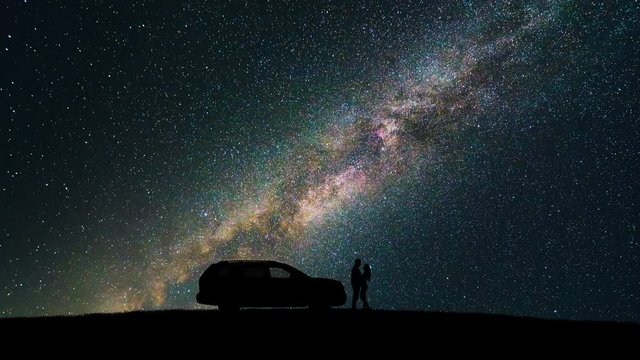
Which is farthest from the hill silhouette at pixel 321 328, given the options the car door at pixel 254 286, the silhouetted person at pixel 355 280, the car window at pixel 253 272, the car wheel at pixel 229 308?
the silhouetted person at pixel 355 280

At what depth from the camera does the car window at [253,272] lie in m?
13.3

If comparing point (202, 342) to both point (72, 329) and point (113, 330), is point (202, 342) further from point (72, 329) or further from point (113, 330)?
point (72, 329)

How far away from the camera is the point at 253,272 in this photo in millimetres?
13375

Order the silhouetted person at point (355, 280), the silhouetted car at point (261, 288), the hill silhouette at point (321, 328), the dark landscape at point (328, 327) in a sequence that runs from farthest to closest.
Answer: the silhouetted person at point (355, 280) → the silhouetted car at point (261, 288) → the dark landscape at point (328, 327) → the hill silhouette at point (321, 328)

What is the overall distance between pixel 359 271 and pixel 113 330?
25.8 ft

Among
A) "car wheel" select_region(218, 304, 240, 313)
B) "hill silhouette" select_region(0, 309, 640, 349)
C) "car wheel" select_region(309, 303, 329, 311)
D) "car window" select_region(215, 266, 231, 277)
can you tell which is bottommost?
"hill silhouette" select_region(0, 309, 640, 349)

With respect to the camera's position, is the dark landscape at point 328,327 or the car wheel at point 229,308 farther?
the car wheel at point 229,308

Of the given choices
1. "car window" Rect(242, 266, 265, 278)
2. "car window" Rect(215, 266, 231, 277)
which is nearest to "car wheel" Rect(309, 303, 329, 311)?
"car window" Rect(242, 266, 265, 278)

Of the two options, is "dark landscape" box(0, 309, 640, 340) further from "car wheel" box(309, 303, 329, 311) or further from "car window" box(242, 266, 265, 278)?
"car window" box(242, 266, 265, 278)

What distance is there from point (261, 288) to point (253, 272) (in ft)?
1.49

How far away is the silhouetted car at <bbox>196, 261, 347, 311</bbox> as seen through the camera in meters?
13.1

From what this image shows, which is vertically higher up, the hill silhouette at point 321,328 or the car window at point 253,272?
A: the car window at point 253,272

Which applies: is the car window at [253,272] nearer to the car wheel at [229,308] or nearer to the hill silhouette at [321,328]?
the car wheel at [229,308]

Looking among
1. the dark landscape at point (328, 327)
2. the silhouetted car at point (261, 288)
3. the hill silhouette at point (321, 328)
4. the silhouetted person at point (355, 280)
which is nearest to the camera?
the hill silhouette at point (321, 328)
